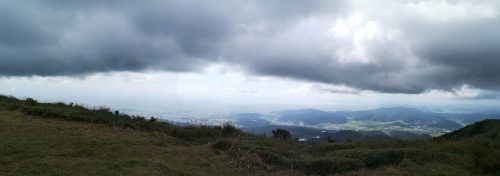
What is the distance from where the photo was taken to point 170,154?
47.7 ft

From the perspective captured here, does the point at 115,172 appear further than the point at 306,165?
No

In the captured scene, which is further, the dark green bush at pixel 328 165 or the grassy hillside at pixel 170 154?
the dark green bush at pixel 328 165

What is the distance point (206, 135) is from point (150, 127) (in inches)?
103

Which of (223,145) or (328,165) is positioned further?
(223,145)

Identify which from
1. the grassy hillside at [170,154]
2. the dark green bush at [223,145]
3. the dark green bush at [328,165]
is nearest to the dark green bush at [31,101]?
the grassy hillside at [170,154]

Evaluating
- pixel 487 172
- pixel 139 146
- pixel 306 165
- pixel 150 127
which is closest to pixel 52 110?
pixel 150 127

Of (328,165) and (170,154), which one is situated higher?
(170,154)

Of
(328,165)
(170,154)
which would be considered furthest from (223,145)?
(328,165)

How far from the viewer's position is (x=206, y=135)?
19766mm

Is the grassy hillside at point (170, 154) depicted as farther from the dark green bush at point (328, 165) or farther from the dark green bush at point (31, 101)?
the dark green bush at point (31, 101)

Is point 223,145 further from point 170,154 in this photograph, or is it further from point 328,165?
point 328,165

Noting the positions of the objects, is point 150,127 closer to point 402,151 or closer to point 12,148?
point 12,148

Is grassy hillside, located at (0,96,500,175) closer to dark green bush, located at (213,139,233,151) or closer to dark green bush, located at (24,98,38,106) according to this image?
dark green bush, located at (213,139,233,151)

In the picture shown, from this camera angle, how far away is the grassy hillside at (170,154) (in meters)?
12.0
